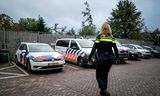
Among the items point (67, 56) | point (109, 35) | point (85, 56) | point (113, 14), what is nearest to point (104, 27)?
point (109, 35)

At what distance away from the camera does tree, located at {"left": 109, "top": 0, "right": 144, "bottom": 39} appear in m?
36.2

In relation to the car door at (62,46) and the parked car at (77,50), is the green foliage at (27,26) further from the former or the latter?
the parked car at (77,50)

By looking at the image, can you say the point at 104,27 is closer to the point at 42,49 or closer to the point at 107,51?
the point at 107,51

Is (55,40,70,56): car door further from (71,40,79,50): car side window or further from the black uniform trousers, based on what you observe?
the black uniform trousers

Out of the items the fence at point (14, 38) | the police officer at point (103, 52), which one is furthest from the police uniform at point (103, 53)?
the fence at point (14, 38)

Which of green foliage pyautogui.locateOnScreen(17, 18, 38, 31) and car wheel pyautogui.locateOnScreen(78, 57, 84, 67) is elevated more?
green foliage pyautogui.locateOnScreen(17, 18, 38, 31)

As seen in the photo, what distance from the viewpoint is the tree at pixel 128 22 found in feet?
119

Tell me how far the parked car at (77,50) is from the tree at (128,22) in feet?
80.5

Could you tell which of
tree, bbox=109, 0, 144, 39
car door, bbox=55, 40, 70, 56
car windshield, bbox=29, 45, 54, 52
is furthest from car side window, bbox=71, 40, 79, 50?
tree, bbox=109, 0, 144, 39

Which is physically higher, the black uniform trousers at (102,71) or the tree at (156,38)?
the tree at (156,38)

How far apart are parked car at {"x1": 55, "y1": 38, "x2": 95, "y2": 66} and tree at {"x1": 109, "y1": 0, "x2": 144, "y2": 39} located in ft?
80.5

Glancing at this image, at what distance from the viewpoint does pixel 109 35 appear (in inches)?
212

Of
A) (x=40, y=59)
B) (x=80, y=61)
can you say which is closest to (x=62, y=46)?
(x=80, y=61)

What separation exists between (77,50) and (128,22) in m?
26.4
